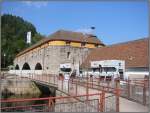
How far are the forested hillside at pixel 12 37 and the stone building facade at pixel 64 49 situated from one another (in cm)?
1988

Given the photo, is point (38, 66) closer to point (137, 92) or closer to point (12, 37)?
point (12, 37)

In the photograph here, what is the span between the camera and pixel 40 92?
38.3 metres

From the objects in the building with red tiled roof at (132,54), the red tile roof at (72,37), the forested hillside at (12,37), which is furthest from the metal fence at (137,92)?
the forested hillside at (12,37)

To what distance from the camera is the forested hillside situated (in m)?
69.5

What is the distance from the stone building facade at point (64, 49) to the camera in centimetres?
4378

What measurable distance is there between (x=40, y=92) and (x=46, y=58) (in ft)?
26.3

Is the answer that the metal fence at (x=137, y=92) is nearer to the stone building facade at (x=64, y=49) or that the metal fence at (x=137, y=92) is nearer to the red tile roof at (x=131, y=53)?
the red tile roof at (x=131, y=53)

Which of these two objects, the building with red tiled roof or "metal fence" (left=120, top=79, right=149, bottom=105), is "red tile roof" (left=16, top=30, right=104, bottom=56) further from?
"metal fence" (left=120, top=79, right=149, bottom=105)

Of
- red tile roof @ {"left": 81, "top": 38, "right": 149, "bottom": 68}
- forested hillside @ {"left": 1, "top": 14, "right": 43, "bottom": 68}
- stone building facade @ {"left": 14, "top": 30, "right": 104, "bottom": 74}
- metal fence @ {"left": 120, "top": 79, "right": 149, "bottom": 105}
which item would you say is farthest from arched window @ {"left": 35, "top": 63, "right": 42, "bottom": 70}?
metal fence @ {"left": 120, "top": 79, "right": 149, "bottom": 105}

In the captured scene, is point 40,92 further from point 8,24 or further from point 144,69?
point 8,24

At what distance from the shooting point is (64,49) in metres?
44.7

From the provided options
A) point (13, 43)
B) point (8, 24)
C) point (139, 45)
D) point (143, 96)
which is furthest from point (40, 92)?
point (8, 24)

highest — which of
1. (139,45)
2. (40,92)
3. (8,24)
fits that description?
(8,24)

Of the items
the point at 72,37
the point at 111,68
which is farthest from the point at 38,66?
the point at 111,68
